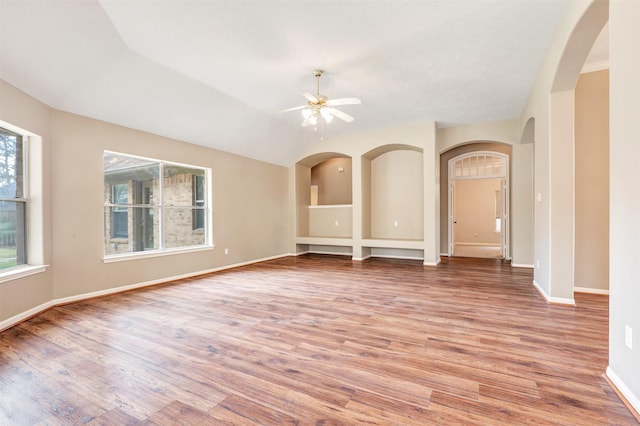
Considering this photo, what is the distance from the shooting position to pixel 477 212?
398 inches

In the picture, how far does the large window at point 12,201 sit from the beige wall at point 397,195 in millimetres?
→ 6520

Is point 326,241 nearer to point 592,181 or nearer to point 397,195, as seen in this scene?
point 397,195

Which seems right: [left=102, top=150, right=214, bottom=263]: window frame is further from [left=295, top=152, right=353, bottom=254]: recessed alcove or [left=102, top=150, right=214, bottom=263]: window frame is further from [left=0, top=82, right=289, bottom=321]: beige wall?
[left=295, top=152, right=353, bottom=254]: recessed alcove

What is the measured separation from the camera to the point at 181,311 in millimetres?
3305

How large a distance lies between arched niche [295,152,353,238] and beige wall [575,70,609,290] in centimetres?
448

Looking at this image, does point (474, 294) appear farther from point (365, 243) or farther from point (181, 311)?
point (181, 311)

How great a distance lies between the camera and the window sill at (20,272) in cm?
287

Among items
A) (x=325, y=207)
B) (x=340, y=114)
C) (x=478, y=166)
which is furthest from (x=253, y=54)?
(x=478, y=166)

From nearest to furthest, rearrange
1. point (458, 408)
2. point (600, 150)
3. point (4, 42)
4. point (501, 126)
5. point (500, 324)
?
point (458, 408)
point (4, 42)
point (500, 324)
point (600, 150)
point (501, 126)

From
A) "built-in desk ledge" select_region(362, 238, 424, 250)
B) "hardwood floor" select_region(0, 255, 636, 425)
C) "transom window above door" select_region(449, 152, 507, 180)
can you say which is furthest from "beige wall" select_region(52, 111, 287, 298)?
"transom window above door" select_region(449, 152, 507, 180)

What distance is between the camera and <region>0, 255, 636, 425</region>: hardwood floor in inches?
62.3

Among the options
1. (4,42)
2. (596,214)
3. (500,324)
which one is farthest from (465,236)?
(4,42)

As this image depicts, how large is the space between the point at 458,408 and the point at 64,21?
14.4ft

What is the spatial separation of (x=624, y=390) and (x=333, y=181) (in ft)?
26.0
